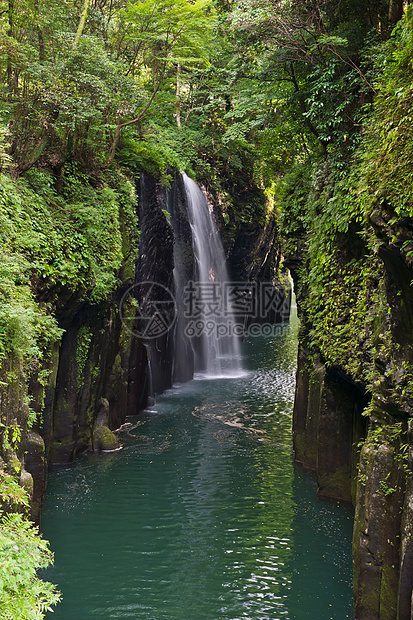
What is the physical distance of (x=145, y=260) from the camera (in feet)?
67.6

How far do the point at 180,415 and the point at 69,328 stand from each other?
677 cm

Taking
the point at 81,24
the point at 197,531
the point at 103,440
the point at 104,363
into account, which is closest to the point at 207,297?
the point at 104,363

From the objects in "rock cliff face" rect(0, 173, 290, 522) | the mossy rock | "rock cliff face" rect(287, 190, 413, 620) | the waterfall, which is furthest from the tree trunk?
the waterfall

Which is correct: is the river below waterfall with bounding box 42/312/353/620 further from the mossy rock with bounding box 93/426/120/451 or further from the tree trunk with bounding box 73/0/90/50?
the tree trunk with bounding box 73/0/90/50

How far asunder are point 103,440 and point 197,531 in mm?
5279

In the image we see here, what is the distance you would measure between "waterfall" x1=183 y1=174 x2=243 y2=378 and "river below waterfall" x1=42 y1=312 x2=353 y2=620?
32.5ft

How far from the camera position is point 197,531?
11.6 m

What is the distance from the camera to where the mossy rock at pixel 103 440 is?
52.1ft

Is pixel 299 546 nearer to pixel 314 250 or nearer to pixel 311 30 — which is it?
pixel 314 250

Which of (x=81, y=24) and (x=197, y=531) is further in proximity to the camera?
(x=81, y=24)

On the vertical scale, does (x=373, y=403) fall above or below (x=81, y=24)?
below

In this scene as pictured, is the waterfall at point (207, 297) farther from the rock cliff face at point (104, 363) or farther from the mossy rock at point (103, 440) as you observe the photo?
the mossy rock at point (103, 440)

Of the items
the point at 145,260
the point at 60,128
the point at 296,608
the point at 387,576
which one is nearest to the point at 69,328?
the point at 60,128

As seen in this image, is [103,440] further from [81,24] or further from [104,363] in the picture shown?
[81,24]
